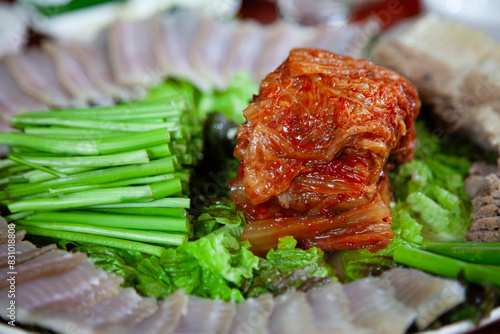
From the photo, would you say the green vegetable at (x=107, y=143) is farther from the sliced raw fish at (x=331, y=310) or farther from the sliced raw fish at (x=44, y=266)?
the sliced raw fish at (x=331, y=310)

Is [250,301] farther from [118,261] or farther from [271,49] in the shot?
[271,49]

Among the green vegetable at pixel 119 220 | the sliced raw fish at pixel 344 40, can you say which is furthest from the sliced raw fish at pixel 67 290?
the sliced raw fish at pixel 344 40

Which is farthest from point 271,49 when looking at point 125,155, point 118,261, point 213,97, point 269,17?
point 118,261

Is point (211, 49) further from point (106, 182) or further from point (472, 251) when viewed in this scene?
point (472, 251)

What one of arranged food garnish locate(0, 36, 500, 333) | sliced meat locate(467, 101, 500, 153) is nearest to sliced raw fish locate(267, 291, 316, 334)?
arranged food garnish locate(0, 36, 500, 333)

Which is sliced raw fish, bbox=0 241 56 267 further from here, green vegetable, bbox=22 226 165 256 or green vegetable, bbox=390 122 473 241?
green vegetable, bbox=390 122 473 241
